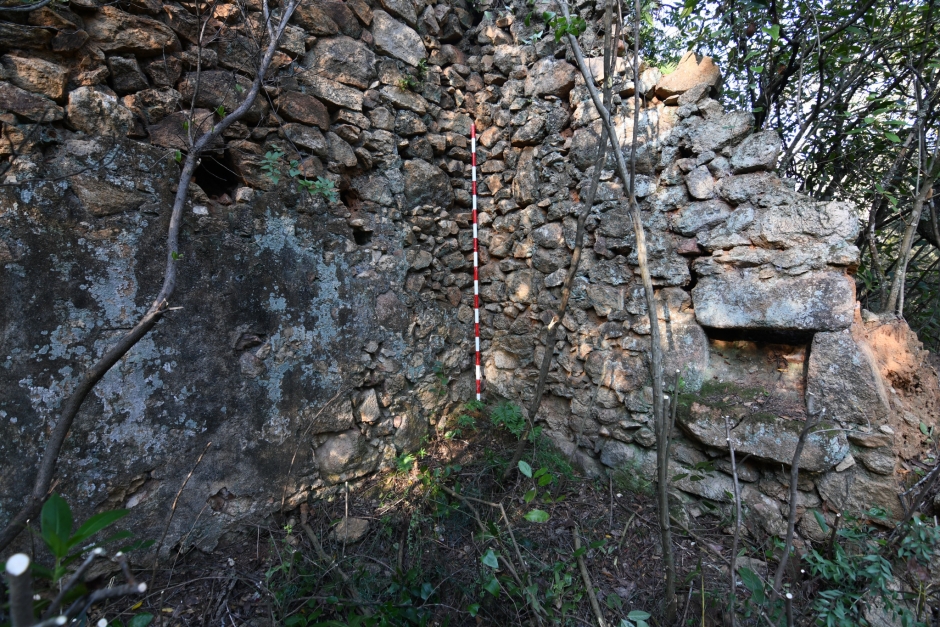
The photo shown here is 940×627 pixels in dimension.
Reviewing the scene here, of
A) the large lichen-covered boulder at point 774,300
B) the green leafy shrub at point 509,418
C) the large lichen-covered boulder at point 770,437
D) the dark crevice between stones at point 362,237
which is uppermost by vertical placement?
the dark crevice between stones at point 362,237

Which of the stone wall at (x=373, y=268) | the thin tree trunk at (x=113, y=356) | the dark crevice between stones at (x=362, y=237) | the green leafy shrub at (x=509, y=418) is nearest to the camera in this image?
the thin tree trunk at (x=113, y=356)

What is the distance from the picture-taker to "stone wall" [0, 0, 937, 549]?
1.83 metres

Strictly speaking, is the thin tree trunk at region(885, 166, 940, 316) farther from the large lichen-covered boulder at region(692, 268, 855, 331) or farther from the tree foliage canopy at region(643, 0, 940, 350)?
the large lichen-covered boulder at region(692, 268, 855, 331)

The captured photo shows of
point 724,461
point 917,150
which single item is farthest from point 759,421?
point 917,150

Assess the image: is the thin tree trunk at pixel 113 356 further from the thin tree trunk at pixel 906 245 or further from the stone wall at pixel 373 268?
the thin tree trunk at pixel 906 245

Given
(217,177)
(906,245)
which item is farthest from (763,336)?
(217,177)

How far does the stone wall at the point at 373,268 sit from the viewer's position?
6.01 ft

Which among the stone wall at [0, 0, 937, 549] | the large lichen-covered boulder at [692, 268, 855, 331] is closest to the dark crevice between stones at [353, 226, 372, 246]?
the stone wall at [0, 0, 937, 549]

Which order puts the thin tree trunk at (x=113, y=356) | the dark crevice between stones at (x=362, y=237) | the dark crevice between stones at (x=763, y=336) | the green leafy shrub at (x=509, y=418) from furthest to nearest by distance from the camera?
1. the green leafy shrub at (x=509, y=418)
2. the dark crevice between stones at (x=362, y=237)
3. the dark crevice between stones at (x=763, y=336)
4. the thin tree trunk at (x=113, y=356)

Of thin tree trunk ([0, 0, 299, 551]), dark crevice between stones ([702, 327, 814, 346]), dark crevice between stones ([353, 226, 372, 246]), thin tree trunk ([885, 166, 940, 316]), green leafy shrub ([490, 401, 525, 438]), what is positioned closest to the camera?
thin tree trunk ([0, 0, 299, 551])

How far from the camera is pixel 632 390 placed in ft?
8.38

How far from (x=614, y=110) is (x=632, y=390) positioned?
1.67 metres

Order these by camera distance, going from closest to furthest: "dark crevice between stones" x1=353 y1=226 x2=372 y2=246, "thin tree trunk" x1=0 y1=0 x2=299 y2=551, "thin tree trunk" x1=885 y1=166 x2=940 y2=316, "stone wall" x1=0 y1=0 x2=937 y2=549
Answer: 1. "thin tree trunk" x1=0 y1=0 x2=299 y2=551
2. "stone wall" x1=0 y1=0 x2=937 y2=549
3. "thin tree trunk" x1=885 y1=166 x2=940 y2=316
4. "dark crevice between stones" x1=353 y1=226 x2=372 y2=246

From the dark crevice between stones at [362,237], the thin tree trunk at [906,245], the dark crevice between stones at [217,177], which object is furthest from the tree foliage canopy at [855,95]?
the dark crevice between stones at [217,177]
